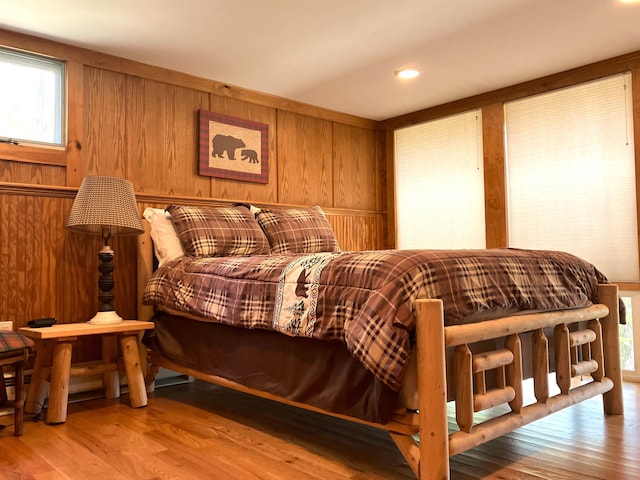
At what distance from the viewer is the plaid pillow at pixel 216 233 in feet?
9.57

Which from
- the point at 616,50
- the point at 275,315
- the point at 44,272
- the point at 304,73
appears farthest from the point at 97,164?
the point at 616,50

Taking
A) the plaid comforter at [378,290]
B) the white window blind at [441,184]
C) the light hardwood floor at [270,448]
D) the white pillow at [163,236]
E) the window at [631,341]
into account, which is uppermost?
the white window blind at [441,184]

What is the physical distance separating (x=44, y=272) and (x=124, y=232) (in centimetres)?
46

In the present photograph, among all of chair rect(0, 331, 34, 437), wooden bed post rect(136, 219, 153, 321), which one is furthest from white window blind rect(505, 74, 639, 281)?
chair rect(0, 331, 34, 437)

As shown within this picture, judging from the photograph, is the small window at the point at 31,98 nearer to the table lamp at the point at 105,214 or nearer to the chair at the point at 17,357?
the table lamp at the point at 105,214

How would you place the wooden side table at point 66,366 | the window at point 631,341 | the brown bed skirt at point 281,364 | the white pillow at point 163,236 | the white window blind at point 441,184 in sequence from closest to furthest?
1. the brown bed skirt at point 281,364
2. the wooden side table at point 66,366
3. the white pillow at point 163,236
4. the window at point 631,341
5. the white window blind at point 441,184

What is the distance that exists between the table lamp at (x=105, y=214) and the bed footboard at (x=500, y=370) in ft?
5.70

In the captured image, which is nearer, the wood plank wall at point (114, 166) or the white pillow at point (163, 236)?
the wood plank wall at point (114, 166)

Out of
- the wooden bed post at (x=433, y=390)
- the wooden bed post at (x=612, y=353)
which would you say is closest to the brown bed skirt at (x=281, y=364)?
the wooden bed post at (x=433, y=390)

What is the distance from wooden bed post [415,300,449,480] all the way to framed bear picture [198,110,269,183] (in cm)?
236

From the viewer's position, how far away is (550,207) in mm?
3580

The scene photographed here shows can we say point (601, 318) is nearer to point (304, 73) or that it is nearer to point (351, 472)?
point (351, 472)

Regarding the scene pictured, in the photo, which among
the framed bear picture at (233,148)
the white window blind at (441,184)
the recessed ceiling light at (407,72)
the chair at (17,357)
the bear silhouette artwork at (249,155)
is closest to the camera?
the chair at (17,357)

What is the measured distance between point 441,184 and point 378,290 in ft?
9.00
